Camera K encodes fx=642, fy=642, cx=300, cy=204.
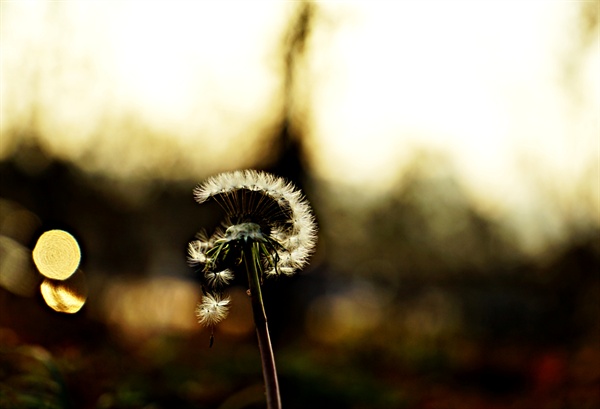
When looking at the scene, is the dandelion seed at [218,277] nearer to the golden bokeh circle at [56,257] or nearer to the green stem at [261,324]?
the green stem at [261,324]

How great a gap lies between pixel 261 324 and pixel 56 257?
3.46 metres

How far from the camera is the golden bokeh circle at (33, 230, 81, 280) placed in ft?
14.1

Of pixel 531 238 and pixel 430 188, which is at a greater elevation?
pixel 430 188

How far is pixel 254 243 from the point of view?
1609mm

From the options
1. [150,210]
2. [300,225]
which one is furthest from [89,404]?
[150,210]

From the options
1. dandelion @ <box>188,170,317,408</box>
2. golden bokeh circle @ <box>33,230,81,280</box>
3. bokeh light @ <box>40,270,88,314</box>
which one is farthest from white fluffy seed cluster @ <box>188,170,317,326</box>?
golden bokeh circle @ <box>33,230,81,280</box>

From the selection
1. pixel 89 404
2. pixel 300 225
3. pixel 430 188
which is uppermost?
pixel 430 188

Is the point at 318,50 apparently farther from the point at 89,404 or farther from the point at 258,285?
the point at 258,285

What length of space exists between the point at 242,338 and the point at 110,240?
25.0 feet

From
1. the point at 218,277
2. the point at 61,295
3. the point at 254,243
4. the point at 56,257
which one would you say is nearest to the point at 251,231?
the point at 254,243

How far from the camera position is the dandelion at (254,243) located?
158 cm

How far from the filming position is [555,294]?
14.9 m

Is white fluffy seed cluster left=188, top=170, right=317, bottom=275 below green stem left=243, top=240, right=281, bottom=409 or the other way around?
the other way around

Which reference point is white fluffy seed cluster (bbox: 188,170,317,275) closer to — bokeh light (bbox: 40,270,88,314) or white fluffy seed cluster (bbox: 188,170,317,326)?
white fluffy seed cluster (bbox: 188,170,317,326)
